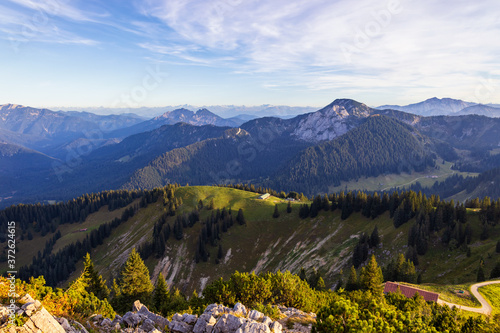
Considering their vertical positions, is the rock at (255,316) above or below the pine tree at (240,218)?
above

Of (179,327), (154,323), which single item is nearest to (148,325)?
(154,323)

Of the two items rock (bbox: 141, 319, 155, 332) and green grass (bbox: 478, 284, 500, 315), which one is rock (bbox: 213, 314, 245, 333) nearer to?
rock (bbox: 141, 319, 155, 332)

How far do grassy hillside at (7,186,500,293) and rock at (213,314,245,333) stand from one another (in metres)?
64.1

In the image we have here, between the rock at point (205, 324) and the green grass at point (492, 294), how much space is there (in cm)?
4896

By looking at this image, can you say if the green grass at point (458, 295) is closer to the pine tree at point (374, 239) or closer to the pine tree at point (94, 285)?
the pine tree at point (374, 239)

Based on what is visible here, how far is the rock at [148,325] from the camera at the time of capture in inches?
1110

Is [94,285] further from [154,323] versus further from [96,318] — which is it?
[154,323]

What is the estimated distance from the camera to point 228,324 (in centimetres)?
2569

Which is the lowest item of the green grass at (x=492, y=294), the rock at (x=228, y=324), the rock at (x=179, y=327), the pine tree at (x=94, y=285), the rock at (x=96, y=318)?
the pine tree at (x=94, y=285)

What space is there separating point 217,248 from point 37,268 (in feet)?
358

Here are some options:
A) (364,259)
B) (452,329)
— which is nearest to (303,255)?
(364,259)

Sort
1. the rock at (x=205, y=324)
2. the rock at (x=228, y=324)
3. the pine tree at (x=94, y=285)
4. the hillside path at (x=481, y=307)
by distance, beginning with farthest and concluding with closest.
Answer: the pine tree at (x=94, y=285) < the hillside path at (x=481, y=307) < the rock at (x=205, y=324) < the rock at (x=228, y=324)

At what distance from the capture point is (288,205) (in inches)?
5443

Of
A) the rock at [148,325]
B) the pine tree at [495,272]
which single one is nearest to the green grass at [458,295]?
the pine tree at [495,272]
